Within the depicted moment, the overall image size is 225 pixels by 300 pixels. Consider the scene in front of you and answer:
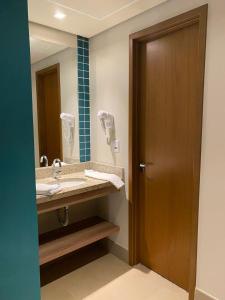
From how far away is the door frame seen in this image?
158cm

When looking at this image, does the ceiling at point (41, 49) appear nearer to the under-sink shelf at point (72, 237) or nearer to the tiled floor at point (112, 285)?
the under-sink shelf at point (72, 237)

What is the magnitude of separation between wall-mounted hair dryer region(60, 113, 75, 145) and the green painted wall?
159 cm

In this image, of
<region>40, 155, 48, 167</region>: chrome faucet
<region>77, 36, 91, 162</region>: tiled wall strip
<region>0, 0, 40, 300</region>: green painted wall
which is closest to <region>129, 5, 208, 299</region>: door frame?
<region>77, 36, 91, 162</region>: tiled wall strip

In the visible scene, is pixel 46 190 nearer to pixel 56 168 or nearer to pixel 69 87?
pixel 56 168

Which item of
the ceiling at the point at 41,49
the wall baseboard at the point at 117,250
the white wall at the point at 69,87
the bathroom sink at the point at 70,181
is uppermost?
the ceiling at the point at 41,49

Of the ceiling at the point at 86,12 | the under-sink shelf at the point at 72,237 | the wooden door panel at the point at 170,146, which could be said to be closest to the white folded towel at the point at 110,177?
the wooden door panel at the point at 170,146

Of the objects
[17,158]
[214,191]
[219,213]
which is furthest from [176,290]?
[17,158]

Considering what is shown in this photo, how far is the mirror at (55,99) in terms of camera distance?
89.0 inches

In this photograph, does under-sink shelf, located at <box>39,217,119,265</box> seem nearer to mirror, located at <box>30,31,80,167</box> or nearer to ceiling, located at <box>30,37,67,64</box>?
mirror, located at <box>30,31,80,167</box>

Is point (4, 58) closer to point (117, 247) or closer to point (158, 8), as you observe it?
point (158, 8)

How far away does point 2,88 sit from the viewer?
813 mm

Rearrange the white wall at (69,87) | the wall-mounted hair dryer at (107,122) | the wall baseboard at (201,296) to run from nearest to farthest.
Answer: the wall baseboard at (201,296) → the wall-mounted hair dryer at (107,122) → the white wall at (69,87)

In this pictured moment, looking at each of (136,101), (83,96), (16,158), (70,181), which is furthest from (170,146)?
(16,158)

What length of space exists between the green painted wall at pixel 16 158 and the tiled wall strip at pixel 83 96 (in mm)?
1665
